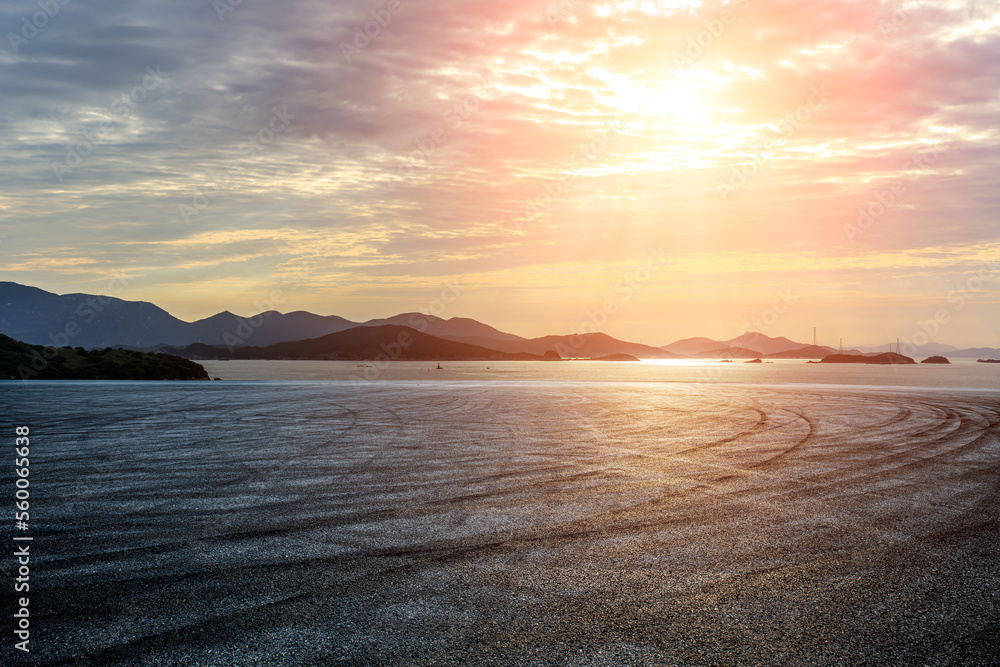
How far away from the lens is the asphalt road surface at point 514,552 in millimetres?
4387

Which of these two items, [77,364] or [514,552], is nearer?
[514,552]

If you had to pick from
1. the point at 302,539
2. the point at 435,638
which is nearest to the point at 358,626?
the point at 435,638

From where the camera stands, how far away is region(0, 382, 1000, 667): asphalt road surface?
4387 mm

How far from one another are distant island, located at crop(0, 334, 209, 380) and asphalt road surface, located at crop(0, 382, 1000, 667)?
44596 millimetres

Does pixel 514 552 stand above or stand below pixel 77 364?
below

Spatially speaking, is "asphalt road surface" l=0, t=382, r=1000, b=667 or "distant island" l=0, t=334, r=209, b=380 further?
"distant island" l=0, t=334, r=209, b=380

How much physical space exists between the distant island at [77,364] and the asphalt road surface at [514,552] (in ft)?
146

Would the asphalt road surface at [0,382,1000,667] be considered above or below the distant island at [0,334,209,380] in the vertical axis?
below

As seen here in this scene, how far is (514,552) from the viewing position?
6.30 meters

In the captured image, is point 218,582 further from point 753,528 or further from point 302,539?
point 753,528

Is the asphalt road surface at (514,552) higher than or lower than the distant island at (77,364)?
lower

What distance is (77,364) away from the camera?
55.0 metres

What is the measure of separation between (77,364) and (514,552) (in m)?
60.1

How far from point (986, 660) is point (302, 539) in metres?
5.67
